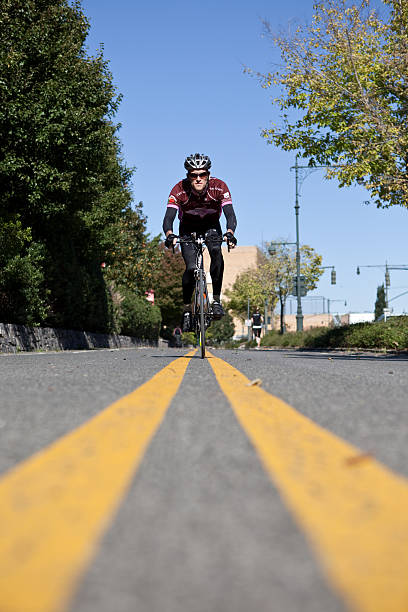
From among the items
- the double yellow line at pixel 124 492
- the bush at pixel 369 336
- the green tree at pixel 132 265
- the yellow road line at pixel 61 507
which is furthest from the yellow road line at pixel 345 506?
the green tree at pixel 132 265

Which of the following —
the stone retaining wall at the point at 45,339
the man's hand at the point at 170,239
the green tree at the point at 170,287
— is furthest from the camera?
the green tree at the point at 170,287

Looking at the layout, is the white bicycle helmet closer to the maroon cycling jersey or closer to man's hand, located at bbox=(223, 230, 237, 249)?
the maroon cycling jersey

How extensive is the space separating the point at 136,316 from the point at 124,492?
37393mm

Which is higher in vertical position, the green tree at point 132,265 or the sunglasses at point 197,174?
the green tree at point 132,265

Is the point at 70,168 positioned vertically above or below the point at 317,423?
above

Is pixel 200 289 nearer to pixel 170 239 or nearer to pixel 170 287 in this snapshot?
pixel 170 239

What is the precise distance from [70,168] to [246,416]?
16.4 metres

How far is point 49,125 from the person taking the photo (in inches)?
674

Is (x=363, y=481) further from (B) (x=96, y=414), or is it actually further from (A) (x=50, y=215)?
(A) (x=50, y=215)

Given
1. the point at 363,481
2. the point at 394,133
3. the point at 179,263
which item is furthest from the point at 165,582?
the point at 179,263

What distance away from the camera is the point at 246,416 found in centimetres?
324

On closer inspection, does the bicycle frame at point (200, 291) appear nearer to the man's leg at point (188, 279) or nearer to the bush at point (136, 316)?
the man's leg at point (188, 279)

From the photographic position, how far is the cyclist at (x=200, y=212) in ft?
31.7

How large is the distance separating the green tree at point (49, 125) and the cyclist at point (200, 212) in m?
7.38
